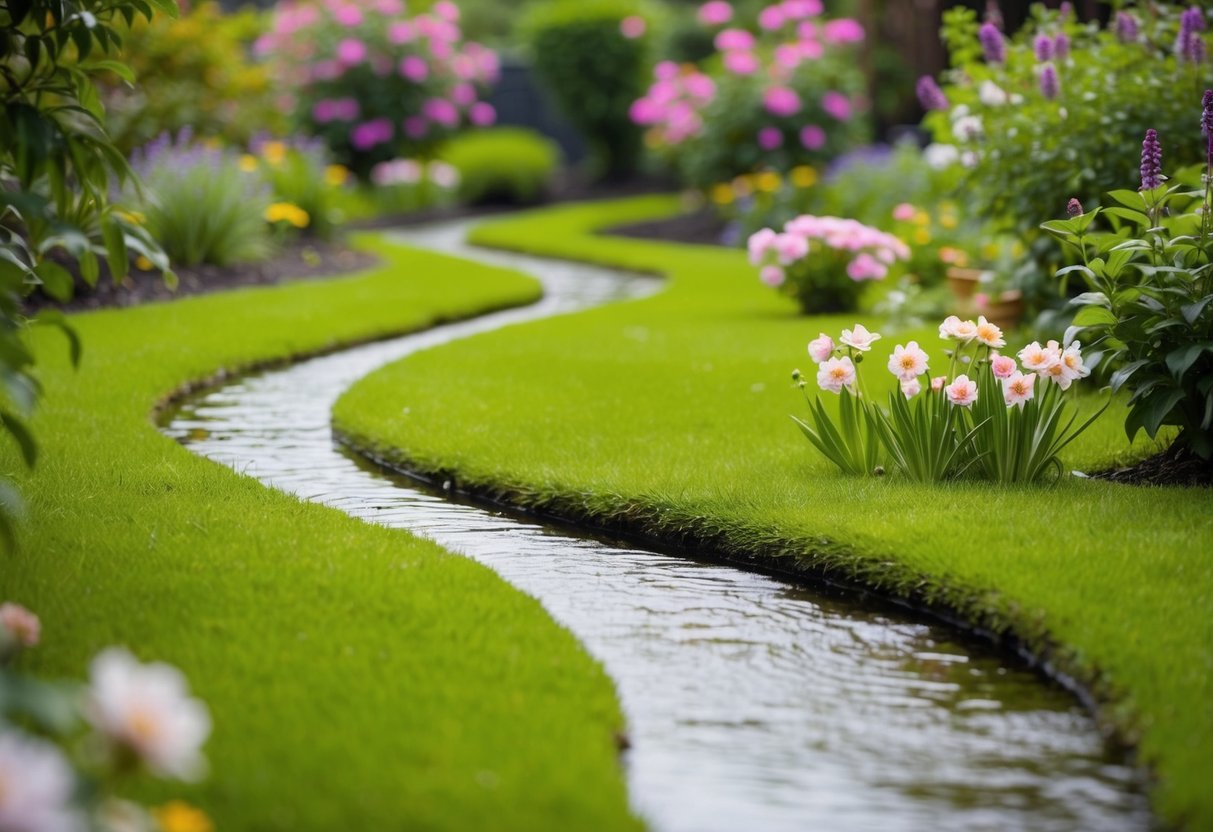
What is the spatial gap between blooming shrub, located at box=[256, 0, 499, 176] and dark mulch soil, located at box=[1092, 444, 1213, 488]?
14.5 m

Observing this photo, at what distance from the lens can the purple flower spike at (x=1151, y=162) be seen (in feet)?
14.8

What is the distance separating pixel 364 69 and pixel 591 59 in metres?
3.74

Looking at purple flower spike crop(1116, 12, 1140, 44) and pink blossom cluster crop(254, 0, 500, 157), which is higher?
purple flower spike crop(1116, 12, 1140, 44)

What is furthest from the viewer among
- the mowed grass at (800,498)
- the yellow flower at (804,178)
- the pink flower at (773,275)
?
the yellow flower at (804,178)

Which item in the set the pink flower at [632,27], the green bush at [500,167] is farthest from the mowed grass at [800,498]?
the pink flower at [632,27]

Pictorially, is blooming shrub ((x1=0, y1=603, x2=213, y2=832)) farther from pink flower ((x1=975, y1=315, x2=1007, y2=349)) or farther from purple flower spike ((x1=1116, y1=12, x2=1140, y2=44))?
purple flower spike ((x1=1116, y1=12, x2=1140, y2=44))

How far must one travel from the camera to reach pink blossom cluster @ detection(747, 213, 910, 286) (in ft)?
29.6

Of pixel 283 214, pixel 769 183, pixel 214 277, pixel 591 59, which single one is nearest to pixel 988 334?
pixel 214 277

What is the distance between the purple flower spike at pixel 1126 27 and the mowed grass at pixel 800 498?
1773mm

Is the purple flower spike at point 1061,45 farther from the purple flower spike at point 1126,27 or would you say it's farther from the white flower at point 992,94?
the white flower at point 992,94

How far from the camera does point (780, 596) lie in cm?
440

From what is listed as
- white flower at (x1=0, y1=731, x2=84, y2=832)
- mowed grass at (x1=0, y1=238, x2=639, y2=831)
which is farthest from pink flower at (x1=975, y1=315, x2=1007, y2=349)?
white flower at (x1=0, y1=731, x2=84, y2=832)

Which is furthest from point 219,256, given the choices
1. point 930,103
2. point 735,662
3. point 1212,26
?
point 735,662

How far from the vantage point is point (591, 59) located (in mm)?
20672
